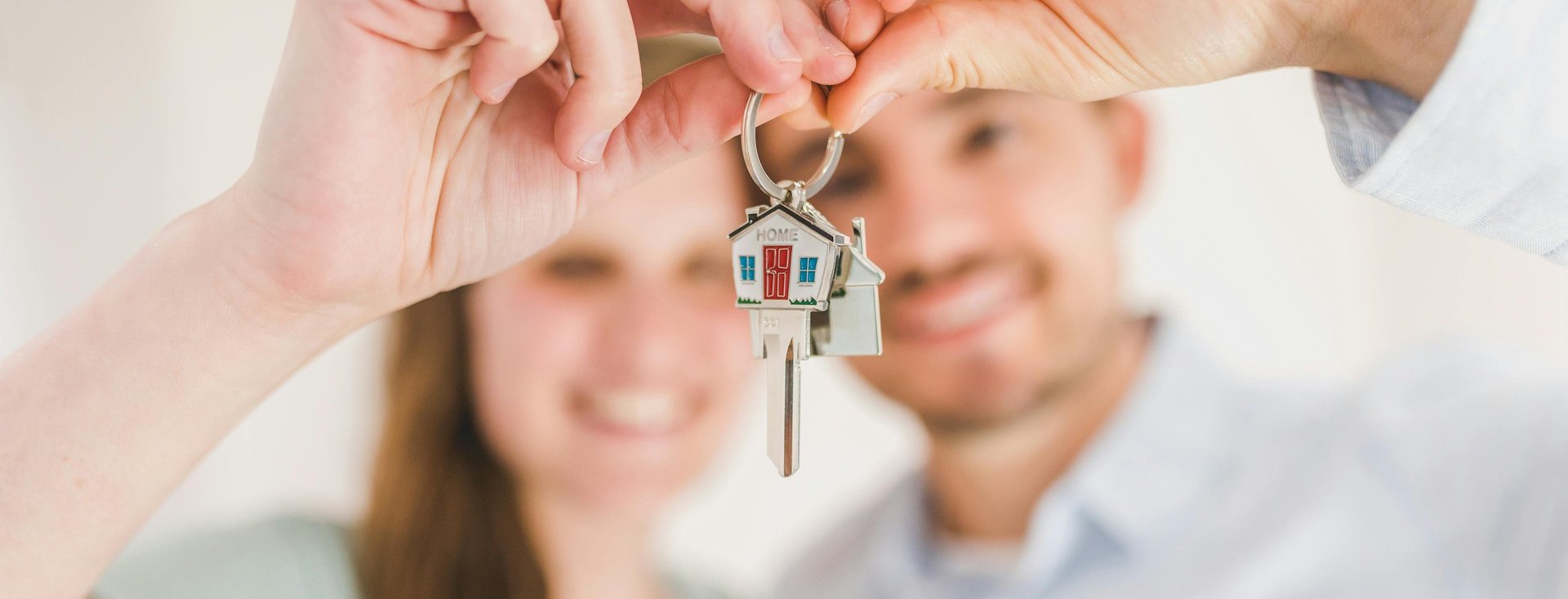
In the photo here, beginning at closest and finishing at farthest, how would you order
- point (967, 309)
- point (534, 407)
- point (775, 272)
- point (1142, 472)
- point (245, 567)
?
point (775, 272) → point (245, 567) → point (534, 407) → point (1142, 472) → point (967, 309)

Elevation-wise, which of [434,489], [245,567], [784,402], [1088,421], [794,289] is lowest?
[245,567]

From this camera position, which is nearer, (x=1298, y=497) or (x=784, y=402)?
(x=784, y=402)

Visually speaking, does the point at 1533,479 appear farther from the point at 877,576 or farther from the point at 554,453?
the point at 554,453

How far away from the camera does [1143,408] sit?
2166 millimetres

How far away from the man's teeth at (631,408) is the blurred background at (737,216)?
35cm

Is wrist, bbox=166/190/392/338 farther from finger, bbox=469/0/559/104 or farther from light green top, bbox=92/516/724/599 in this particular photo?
light green top, bbox=92/516/724/599

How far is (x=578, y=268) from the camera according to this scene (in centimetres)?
202

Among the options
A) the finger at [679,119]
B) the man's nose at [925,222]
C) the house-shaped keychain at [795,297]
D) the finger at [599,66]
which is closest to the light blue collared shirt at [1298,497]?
the man's nose at [925,222]

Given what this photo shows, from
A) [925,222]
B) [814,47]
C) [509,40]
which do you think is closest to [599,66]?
[509,40]

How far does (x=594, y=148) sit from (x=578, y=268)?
119 cm

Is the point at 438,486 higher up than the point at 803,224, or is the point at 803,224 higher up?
the point at 803,224

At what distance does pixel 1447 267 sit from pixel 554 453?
2695mm

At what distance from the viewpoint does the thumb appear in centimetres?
87

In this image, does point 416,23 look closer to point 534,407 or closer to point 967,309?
point 534,407
